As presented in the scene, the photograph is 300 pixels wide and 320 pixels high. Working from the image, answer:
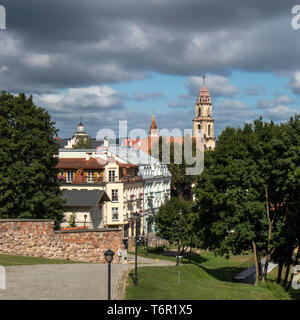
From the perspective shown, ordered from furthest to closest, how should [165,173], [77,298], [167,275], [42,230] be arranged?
[165,173] < [42,230] < [167,275] < [77,298]

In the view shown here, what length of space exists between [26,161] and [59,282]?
1812 cm

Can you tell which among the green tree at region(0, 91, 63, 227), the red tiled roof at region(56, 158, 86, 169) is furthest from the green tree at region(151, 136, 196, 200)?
the green tree at region(0, 91, 63, 227)

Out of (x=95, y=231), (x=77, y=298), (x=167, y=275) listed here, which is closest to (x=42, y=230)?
(x=95, y=231)

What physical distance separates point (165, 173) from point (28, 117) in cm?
4691

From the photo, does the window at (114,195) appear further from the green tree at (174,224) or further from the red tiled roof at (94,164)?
the green tree at (174,224)

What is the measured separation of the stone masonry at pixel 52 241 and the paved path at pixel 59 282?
11.5 ft

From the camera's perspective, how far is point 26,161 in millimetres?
40469

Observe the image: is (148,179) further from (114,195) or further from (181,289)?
(181,289)

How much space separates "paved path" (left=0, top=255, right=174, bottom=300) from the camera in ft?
69.9

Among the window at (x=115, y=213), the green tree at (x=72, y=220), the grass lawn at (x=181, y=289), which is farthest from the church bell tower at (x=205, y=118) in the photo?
the grass lawn at (x=181, y=289)

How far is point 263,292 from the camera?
2830 centimetres

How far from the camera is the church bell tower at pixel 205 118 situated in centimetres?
15750

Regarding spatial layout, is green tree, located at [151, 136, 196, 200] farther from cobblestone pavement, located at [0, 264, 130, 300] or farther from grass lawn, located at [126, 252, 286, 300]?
cobblestone pavement, located at [0, 264, 130, 300]
